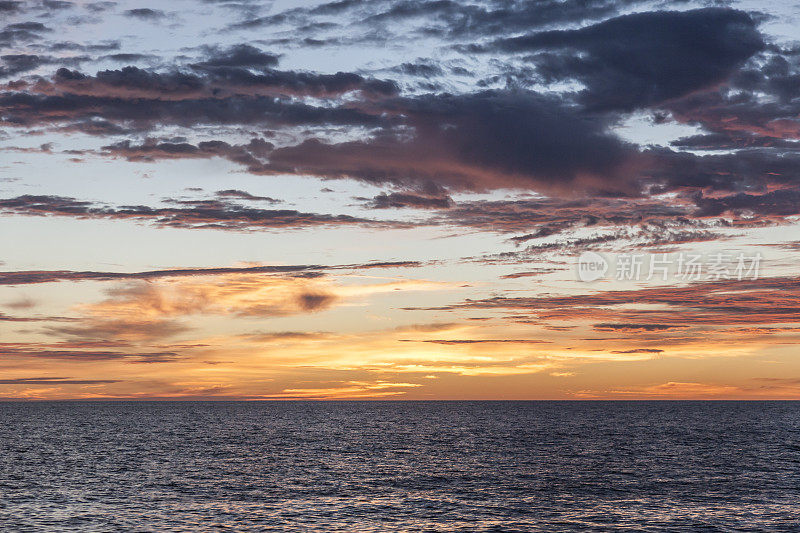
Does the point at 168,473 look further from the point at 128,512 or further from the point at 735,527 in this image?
the point at 735,527

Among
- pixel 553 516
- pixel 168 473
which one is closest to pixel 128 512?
pixel 168 473

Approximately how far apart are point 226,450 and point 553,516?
69.4 m

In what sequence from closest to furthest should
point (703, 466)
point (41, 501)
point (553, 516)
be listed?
1. point (553, 516)
2. point (41, 501)
3. point (703, 466)

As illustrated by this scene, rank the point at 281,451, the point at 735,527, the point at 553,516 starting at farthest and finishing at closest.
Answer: the point at 281,451 < the point at 553,516 < the point at 735,527

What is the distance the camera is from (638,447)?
116 meters

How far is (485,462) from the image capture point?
94000 millimetres

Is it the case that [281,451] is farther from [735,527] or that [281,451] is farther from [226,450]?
[735,527]

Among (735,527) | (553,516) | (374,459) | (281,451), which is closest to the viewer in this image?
(735,527)

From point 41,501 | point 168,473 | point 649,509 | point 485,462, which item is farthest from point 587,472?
point 41,501

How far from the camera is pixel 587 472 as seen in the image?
272 ft

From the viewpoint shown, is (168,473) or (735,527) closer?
(735,527)

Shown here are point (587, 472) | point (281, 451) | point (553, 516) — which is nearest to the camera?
point (553, 516)

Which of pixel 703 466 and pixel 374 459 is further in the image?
pixel 374 459

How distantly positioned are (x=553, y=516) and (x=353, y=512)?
49.9 feet
